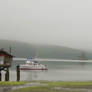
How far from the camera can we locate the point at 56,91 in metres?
29.7

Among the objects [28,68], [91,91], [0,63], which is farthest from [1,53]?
[28,68]

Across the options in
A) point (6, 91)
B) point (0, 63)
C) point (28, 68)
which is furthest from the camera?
point (28, 68)

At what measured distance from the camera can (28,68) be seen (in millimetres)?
139625

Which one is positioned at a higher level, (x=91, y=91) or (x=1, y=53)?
(x=1, y=53)

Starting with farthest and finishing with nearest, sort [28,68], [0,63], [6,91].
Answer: [28,68] < [0,63] < [6,91]

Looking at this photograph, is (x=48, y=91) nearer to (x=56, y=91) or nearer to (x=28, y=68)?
(x=56, y=91)

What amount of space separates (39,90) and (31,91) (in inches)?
46.1

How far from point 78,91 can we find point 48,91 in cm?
380

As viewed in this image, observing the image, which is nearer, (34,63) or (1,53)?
(1,53)

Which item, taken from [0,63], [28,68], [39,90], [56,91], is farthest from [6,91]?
[28,68]

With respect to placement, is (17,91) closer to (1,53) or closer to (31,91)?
(31,91)

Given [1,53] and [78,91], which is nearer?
[78,91]

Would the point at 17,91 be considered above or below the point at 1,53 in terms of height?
below

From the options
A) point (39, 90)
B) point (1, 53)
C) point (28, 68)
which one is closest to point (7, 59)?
point (1, 53)
